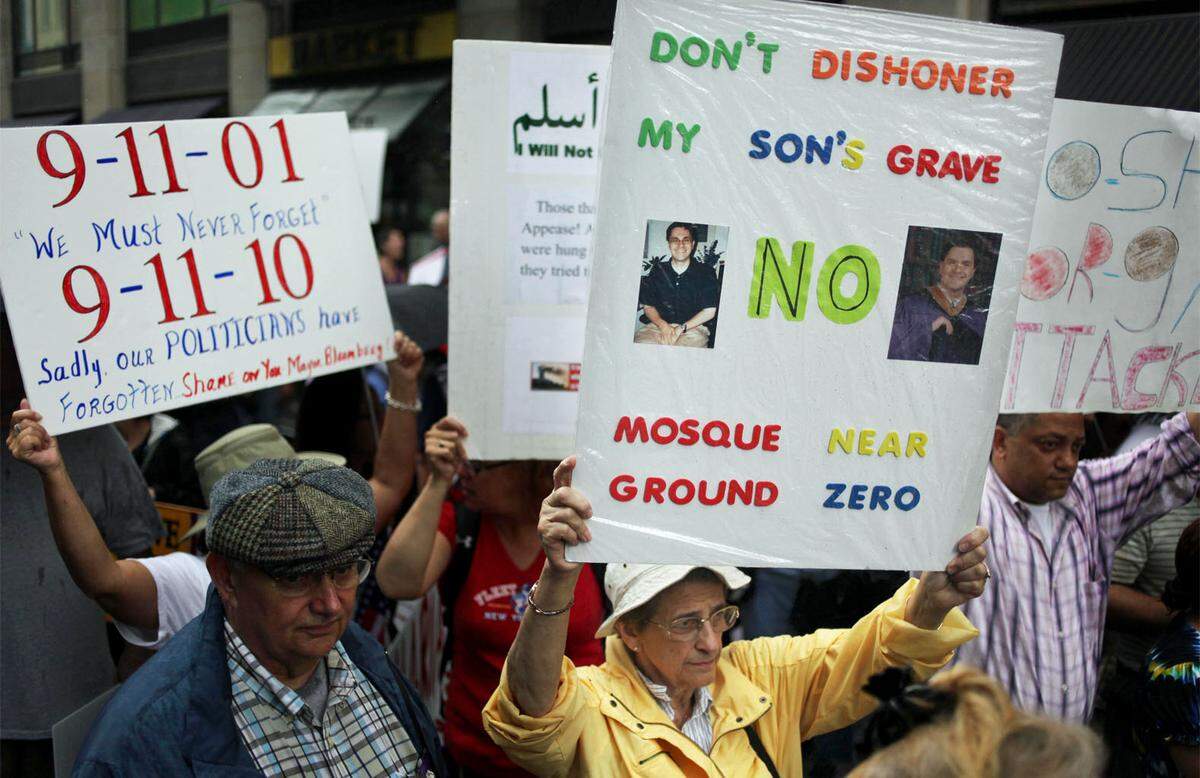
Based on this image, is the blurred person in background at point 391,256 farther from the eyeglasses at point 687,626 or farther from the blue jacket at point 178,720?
the blue jacket at point 178,720

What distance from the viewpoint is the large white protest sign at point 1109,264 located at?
115 inches

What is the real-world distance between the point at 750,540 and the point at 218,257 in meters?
1.80

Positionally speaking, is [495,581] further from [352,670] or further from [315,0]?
[315,0]

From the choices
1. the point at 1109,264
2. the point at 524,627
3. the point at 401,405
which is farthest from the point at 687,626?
the point at 1109,264

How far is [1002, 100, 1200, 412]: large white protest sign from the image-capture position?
2.92m

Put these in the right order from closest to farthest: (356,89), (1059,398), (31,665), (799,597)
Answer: (31,665)
(1059,398)
(799,597)
(356,89)

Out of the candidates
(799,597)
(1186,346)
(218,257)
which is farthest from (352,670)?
(1186,346)

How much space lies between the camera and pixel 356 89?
42.2 feet

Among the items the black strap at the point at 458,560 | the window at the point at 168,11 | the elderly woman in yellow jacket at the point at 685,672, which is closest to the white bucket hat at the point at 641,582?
the elderly woman in yellow jacket at the point at 685,672

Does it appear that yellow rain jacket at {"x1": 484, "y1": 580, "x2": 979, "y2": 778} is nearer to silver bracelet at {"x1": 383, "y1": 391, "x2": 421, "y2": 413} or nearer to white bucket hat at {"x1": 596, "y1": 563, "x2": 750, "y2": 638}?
white bucket hat at {"x1": 596, "y1": 563, "x2": 750, "y2": 638}

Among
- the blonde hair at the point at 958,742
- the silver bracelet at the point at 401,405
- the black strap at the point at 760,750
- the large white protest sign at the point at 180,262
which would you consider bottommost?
the black strap at the point at 760,750

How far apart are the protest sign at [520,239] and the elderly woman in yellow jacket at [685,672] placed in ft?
2.38

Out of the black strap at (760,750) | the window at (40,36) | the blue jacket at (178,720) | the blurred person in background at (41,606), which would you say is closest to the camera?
the blue jacket at (178,720)

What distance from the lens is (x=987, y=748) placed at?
1423 mm
